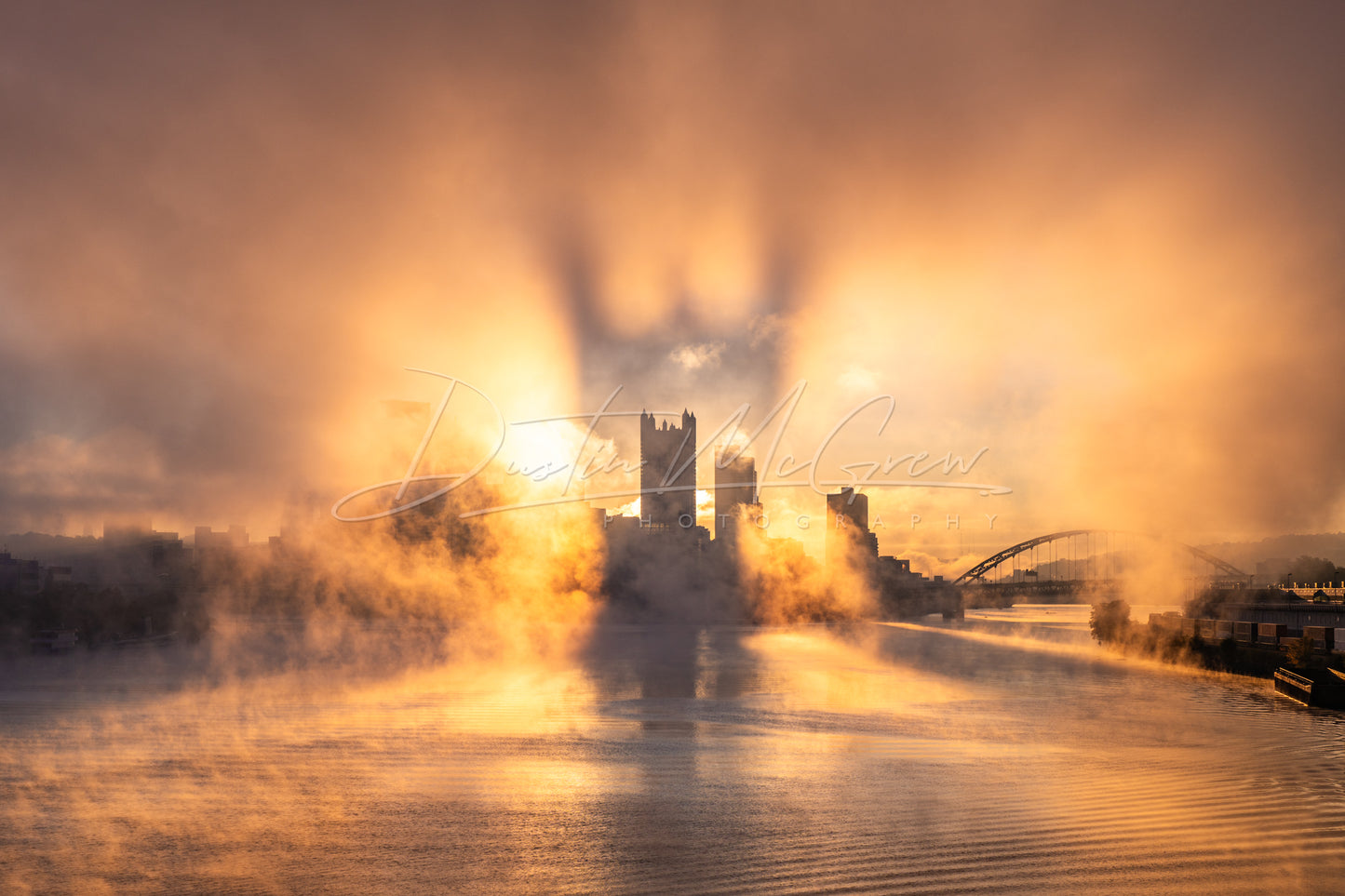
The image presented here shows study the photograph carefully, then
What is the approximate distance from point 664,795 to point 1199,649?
92200 millimetres

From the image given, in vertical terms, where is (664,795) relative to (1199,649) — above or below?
above

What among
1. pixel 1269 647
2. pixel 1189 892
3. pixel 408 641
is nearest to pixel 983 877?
pixel 1189 892

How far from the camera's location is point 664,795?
86.8 feet

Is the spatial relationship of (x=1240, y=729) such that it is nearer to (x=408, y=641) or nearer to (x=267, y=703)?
(x=267, y=703)

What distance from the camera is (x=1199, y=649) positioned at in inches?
3688

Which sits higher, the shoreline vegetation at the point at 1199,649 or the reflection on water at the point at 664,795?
the reflection on water at the point at 664,795

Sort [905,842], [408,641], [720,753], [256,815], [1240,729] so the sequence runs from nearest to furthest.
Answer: [905,842] < [256,815] < [720,753] < [1240,729] < [408,641]

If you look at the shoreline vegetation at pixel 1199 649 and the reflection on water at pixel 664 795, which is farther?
the shoreline vegetation at pixel 1199 649

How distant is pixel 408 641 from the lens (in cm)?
13375

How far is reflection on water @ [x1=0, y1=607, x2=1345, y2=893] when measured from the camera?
1870 cm

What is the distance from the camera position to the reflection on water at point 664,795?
61.4 ft

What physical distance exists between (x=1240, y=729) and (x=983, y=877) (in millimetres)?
34932

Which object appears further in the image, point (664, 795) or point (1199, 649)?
point (1199, 649)

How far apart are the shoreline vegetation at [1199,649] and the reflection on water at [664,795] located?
19.3m
